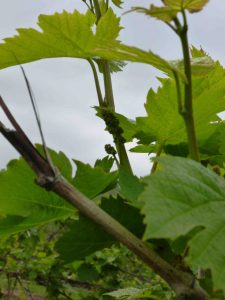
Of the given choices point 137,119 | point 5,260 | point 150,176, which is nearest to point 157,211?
point 150,176

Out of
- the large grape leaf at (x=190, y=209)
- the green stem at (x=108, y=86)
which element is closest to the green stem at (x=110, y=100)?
the green stem at (x=108, y=86)

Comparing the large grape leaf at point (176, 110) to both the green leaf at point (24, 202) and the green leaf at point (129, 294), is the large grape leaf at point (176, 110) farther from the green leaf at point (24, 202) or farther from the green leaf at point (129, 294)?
the green leaf at point (129, 294)

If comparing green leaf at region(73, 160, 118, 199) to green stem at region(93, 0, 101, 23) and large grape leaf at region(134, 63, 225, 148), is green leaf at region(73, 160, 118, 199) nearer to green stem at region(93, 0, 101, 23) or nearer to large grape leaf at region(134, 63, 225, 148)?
large grape leaf at region(134, 63, 225, 148)

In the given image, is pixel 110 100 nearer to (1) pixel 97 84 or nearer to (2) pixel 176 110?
(1) pixel 97 84

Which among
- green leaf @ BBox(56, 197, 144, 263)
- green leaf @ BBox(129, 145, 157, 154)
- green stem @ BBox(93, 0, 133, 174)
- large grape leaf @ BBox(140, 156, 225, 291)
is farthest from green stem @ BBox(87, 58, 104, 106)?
large grape leaf @ BBox(140, 156, 225, 291)

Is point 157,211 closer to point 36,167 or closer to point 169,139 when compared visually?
point 36,167
